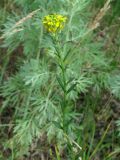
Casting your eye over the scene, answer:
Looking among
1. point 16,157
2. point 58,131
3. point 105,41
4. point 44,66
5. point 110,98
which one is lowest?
point 16,157

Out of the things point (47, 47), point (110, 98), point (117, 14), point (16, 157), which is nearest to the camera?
point (47, 47)

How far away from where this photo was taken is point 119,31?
268 centimetres

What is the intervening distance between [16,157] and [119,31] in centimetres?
109

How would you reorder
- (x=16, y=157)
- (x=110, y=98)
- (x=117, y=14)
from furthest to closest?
1. (x=117, y=14)
2. (x=110, y=98)
3. (x=16, y=157)

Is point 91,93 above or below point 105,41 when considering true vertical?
below

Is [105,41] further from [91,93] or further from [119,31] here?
[91,93]

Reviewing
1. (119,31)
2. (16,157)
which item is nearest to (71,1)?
(119,31)

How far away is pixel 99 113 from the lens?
264cm

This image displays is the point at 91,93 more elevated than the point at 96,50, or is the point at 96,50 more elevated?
the point at 96,50

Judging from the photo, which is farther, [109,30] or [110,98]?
[109,30]

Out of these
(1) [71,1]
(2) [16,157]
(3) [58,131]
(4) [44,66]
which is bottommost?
(2) [16,157]

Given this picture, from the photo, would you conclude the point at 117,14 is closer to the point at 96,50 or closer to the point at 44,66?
the point at 96,50

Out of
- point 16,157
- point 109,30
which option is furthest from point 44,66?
point 109,30

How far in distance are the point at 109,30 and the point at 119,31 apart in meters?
0.20
